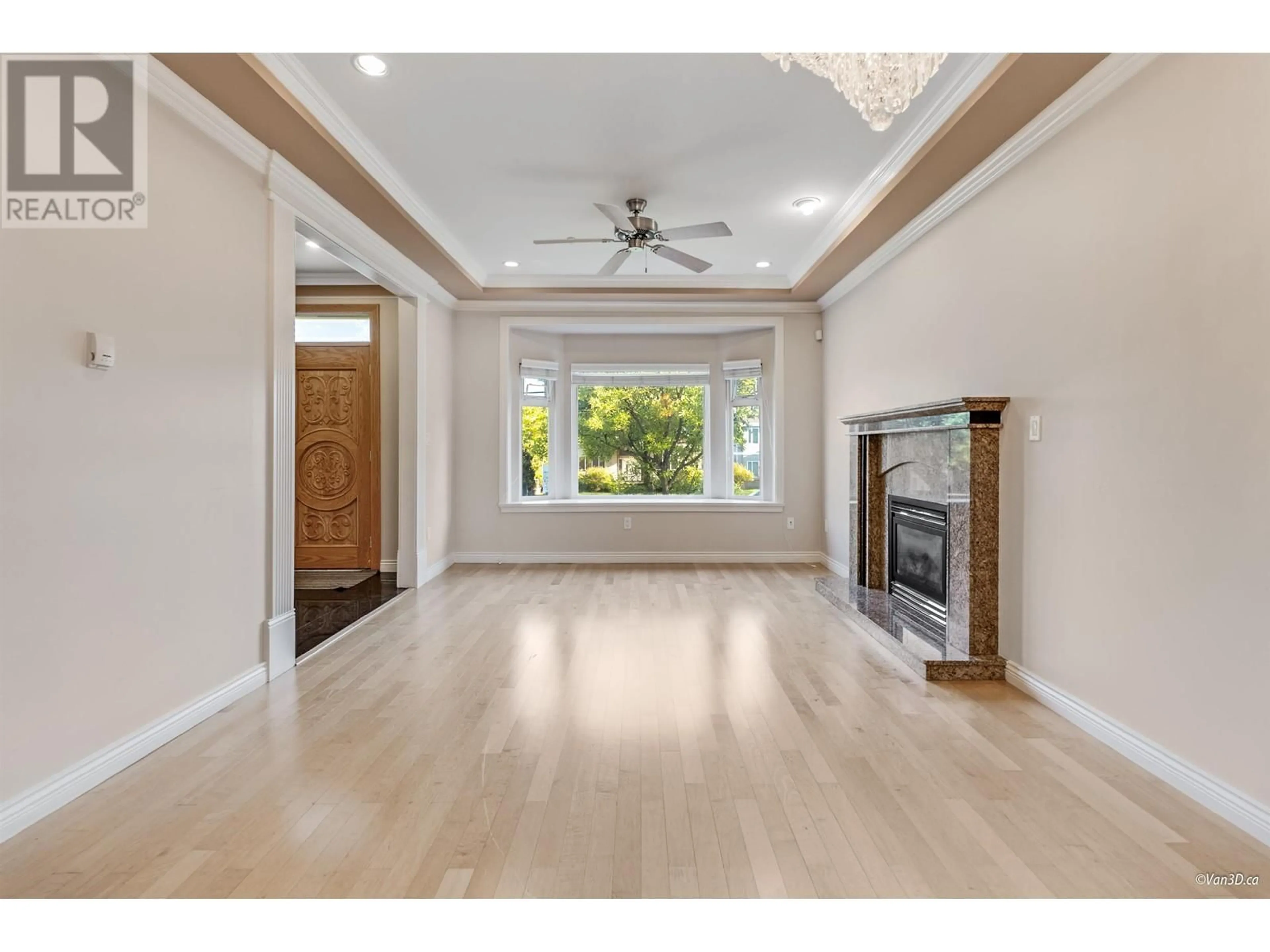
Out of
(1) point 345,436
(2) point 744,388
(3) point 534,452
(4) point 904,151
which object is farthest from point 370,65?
(2) point 744,388

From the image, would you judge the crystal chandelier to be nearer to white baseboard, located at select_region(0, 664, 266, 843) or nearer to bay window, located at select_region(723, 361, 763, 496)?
white baseboard, located at select_region(0, 664, 266, 843)

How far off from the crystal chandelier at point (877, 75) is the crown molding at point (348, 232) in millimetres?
2607

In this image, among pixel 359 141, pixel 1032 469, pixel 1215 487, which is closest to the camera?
pixel 1215 487

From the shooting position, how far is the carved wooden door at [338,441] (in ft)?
18.7

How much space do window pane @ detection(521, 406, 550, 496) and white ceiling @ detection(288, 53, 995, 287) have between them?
2.31 meters

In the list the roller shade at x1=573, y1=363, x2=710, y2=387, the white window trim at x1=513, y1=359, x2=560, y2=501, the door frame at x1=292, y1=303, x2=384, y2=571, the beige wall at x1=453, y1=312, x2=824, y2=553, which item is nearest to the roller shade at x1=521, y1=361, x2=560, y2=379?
the white window trim at x1=513, y1=359, x2=560, y2=501

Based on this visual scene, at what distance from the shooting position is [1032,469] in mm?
2822

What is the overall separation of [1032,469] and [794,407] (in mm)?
3441

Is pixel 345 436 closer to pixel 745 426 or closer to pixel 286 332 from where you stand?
pixel 286 332

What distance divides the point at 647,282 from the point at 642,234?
180 cm
